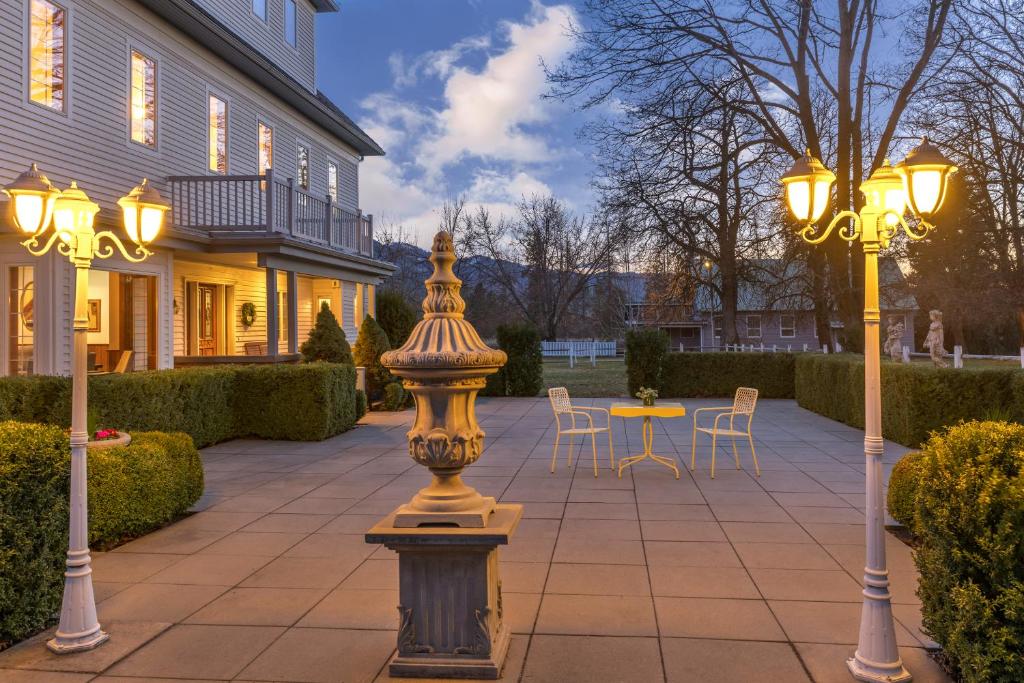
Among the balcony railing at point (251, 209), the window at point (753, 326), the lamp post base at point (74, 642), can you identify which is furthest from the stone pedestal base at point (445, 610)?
the window at point (753, 326)

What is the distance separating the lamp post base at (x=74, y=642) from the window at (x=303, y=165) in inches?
645

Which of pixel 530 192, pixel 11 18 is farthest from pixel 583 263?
pixel 11 18

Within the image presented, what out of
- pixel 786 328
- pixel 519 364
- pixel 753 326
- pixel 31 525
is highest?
pixel 753 326

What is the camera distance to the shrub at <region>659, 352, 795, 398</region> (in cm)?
1892

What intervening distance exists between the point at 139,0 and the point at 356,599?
484 inches

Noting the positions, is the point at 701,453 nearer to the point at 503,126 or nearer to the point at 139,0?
the point at 139,0

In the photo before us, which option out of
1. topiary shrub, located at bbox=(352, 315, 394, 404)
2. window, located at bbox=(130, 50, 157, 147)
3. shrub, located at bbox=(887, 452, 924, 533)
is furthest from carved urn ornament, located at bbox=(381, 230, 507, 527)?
topiary shrub, located at bbox=(352, 315, 394, 404)

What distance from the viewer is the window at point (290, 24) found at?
61.1ft

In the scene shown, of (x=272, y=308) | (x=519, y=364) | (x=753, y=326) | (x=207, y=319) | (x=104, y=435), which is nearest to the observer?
(x=104, y=435)

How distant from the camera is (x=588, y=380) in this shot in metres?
24.9

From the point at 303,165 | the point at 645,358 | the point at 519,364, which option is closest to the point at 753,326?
the point at 645,358

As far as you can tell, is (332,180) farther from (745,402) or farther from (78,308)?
(78,308)

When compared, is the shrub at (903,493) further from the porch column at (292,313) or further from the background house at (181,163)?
the porch column at (292,313)

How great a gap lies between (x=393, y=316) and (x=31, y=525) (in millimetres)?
14728
